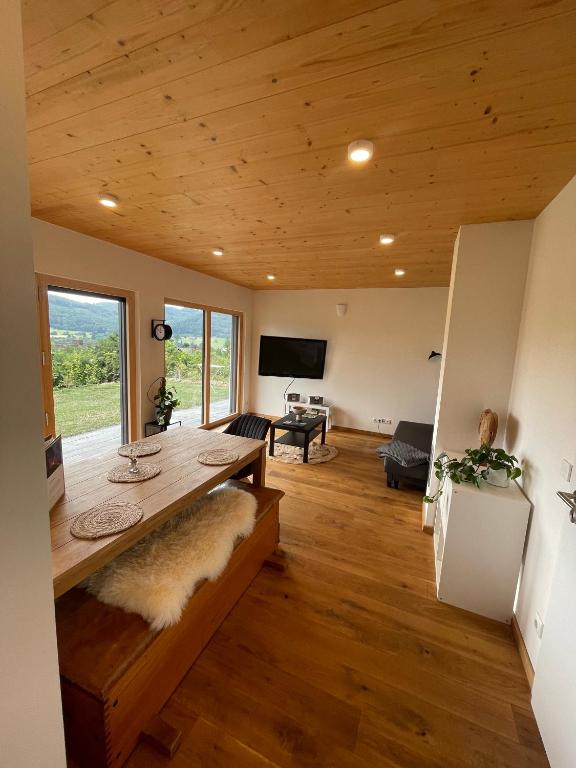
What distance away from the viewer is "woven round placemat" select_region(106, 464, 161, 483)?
161 cm

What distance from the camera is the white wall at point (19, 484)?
1.87 feet

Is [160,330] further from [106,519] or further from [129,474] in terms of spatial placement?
[106,519]

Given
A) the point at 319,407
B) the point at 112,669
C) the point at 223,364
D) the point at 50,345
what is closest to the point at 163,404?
the point at 50,345

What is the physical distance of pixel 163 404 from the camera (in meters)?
4.02

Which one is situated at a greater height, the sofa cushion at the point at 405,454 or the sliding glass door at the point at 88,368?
the sliding glass door at the point at 88,368

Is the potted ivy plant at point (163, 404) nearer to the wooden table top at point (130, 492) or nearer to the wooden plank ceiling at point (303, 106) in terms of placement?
the wooden table top at point (130, 492)

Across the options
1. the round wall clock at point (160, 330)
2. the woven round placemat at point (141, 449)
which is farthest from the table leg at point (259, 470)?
the round wall clock at point (160, 330)

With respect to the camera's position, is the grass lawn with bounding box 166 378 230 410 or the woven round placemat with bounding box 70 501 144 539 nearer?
the woven round placemat with bounding box 70 501 144 539

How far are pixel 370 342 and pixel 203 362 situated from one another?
2811 mm

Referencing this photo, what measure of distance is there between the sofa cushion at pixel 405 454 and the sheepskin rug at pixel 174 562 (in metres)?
2.00

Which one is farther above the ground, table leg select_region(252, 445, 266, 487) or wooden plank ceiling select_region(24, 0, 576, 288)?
wooden plank ceiling select_region(24, 0, 576, 288)

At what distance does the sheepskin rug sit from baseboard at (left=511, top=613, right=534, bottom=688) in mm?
1551

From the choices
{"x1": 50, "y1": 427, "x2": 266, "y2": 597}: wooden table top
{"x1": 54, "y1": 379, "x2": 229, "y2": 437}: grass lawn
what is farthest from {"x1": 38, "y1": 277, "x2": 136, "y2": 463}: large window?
{"x1": 50, "y1": 427, "x2": 266, "y2": 597}: wooden table top

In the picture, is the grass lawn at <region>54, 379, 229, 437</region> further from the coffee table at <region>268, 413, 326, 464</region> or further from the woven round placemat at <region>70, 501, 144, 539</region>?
the woven round placemat at <region>70, 501, 144, 539</region>
